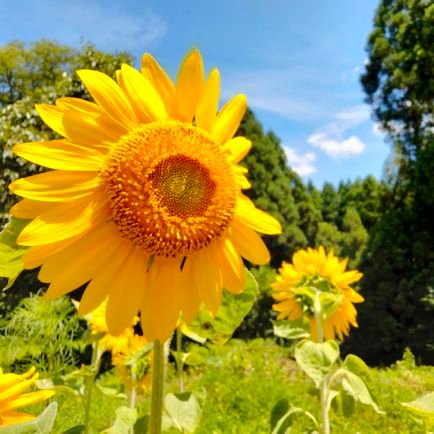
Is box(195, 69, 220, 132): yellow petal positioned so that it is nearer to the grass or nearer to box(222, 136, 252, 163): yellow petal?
box(222, 136, 252, 163): yellow petal

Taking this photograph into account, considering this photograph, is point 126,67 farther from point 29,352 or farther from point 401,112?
point 401,112

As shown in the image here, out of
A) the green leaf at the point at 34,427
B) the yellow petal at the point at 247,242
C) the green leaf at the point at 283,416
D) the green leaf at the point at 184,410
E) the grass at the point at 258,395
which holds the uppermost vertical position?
the yellow petal at the point at 247,242

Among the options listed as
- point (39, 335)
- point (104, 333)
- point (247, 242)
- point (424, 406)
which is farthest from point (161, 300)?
point (39, 335)

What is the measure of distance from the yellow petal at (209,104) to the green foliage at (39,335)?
1.32 metres

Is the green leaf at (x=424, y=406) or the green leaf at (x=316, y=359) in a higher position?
the green leaf at (x=316, y=359)

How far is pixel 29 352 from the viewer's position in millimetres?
2027

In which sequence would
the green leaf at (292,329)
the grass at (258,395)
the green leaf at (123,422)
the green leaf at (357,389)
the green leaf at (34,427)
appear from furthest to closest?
the grass at (258,395)
the green leaf at (292,329)
the green leaf at (357,389)
the green leaf at (123,422)
the green leaf at (34,427)

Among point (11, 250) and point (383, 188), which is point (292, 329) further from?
point (383, 188)

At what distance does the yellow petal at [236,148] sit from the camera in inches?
33.7

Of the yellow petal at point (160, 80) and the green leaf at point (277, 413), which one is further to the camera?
the green leaf at point (277, 413)

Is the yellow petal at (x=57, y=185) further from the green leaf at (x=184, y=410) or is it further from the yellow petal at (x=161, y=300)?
the green leaf at (x=184, y=410)

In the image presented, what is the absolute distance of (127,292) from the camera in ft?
2.52

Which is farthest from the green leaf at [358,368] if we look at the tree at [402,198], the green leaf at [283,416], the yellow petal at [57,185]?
the tree at [402,198]

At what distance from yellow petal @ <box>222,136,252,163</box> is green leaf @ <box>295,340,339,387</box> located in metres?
0.65
